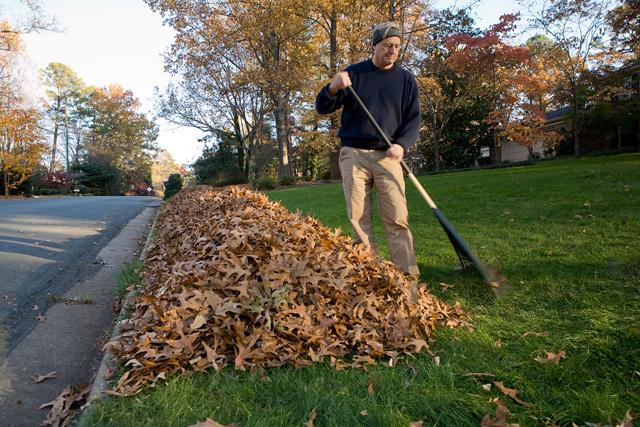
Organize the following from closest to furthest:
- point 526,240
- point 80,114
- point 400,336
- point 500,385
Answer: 1. point 500,385
2. point 400,336
3. point 526,240
4. point 80,114

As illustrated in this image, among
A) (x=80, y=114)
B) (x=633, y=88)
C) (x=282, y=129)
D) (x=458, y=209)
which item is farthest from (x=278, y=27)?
(x=80, y=114)

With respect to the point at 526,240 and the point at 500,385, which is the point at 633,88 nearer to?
the point at 526,240

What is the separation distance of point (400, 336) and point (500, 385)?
2.05 ft

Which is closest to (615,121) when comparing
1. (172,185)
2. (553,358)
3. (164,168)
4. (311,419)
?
(172,185)

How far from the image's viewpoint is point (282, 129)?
23719 millimetres

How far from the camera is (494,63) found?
20.5 m

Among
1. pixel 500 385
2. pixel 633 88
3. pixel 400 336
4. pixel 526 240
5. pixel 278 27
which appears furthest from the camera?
pixel 633 88

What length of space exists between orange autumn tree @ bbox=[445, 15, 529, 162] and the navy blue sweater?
17887 mm

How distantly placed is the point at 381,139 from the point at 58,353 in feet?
8.65

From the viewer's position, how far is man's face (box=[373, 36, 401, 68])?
3.39 m

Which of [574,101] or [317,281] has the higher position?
[574,101]

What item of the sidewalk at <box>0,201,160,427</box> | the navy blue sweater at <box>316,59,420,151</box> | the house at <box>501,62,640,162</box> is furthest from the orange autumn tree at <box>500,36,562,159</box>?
the sidewalk at <box>0,201,160,427</box>

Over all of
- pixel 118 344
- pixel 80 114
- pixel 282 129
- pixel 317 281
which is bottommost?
pixel 118 344

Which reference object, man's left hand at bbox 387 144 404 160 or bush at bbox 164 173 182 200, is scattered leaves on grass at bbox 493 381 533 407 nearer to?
man's left hand at bbox 387 144 404 160
